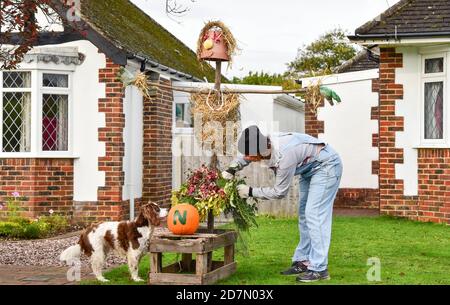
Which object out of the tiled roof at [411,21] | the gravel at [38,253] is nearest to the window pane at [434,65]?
the tiled roof at [411,21]

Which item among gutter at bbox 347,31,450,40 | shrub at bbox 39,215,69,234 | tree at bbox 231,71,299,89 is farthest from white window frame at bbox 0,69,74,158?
tree at bbox 231,71,299,89

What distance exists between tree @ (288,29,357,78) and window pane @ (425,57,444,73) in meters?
28.2

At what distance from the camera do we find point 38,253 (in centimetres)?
1115

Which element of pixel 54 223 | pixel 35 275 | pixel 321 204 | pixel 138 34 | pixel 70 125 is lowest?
pixel 35 275

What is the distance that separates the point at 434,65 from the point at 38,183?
7.87 meters

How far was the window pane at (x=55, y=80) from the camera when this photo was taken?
585 inches

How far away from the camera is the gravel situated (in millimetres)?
10258

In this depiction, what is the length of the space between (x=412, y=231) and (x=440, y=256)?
117 inches

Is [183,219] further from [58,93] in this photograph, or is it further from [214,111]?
[58,93]

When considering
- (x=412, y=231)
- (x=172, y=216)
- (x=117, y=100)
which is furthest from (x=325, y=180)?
(x=117, y=100)

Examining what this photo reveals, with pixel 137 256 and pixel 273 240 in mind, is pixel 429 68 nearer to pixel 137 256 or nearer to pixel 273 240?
pixel 273 240

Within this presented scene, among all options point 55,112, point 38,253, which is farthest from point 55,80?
point 38,253

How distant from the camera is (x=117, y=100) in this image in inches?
583

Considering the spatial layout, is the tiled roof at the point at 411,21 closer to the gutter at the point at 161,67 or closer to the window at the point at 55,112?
the gutter at the point at 161,67
